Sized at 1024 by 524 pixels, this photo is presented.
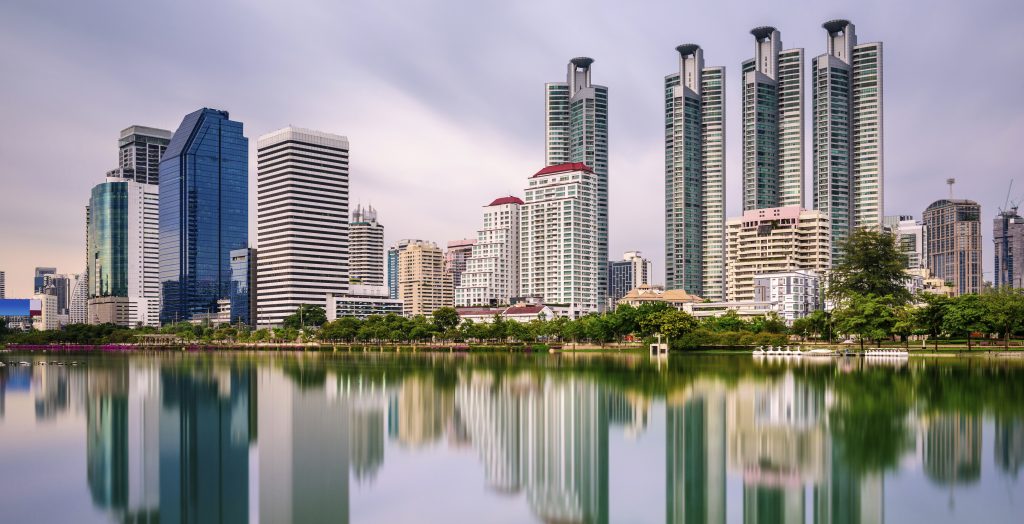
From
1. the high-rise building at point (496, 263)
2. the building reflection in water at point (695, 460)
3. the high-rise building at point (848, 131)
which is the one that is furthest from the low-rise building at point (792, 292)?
the building reflection in water at point (695, 460)

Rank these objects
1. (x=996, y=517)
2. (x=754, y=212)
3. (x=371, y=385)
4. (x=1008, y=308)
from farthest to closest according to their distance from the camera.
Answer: (x=754, y=212), (x=1008, y=308), (x=371, y=385), (x=996, y=517)

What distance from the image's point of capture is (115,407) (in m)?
40.3

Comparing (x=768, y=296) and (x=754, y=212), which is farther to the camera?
(x=754, y=212)

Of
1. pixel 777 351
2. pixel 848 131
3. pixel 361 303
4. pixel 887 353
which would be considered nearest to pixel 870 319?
pixel 887 353

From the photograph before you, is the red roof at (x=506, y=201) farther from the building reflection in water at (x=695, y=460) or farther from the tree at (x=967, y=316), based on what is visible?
the building reflection in water at (x=695, y=460)

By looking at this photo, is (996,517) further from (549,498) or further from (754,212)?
(754,212)

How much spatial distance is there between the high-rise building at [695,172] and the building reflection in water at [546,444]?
138 m

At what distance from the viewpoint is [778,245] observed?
149125 millimetres

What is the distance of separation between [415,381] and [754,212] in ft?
381

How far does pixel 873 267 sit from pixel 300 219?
120914 millimetres

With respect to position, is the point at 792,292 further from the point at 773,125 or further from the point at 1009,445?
the point at 1009,445

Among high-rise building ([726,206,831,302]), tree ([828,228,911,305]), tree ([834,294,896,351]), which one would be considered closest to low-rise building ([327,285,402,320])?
high-rise building ([726,206,831,302])

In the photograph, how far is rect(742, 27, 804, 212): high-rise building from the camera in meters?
165

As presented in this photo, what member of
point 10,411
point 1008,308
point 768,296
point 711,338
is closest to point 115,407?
point 10,411
